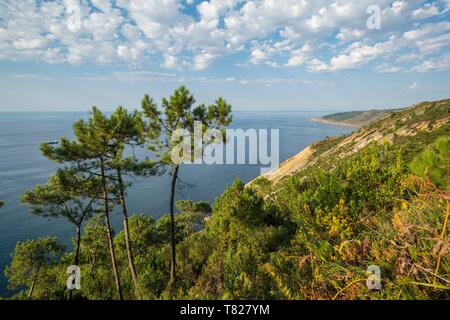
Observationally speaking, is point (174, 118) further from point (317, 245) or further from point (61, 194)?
point (317, 245)

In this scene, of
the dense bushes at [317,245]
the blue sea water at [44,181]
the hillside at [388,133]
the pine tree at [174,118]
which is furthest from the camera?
the hillside at [388,133]

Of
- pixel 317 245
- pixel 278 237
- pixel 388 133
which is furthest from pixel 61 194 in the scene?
pixel 388 133

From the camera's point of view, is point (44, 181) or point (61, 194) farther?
point (44, 181)

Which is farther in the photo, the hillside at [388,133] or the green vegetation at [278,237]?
the hillside at [388,133]

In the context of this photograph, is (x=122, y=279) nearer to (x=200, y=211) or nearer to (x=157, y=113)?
(x=157, y=113)

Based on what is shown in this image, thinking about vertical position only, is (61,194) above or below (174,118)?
below

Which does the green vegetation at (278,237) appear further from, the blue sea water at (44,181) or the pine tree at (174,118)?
the blue sea water at (44,181)

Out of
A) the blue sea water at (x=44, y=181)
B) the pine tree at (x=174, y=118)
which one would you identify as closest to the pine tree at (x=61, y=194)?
the blue sea water at (x=44, y=181)

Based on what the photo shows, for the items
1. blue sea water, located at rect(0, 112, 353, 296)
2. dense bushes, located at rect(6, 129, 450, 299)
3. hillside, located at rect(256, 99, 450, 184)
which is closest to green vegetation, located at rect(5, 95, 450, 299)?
dense bushes, located at rect(6, 129, 450, 299)
